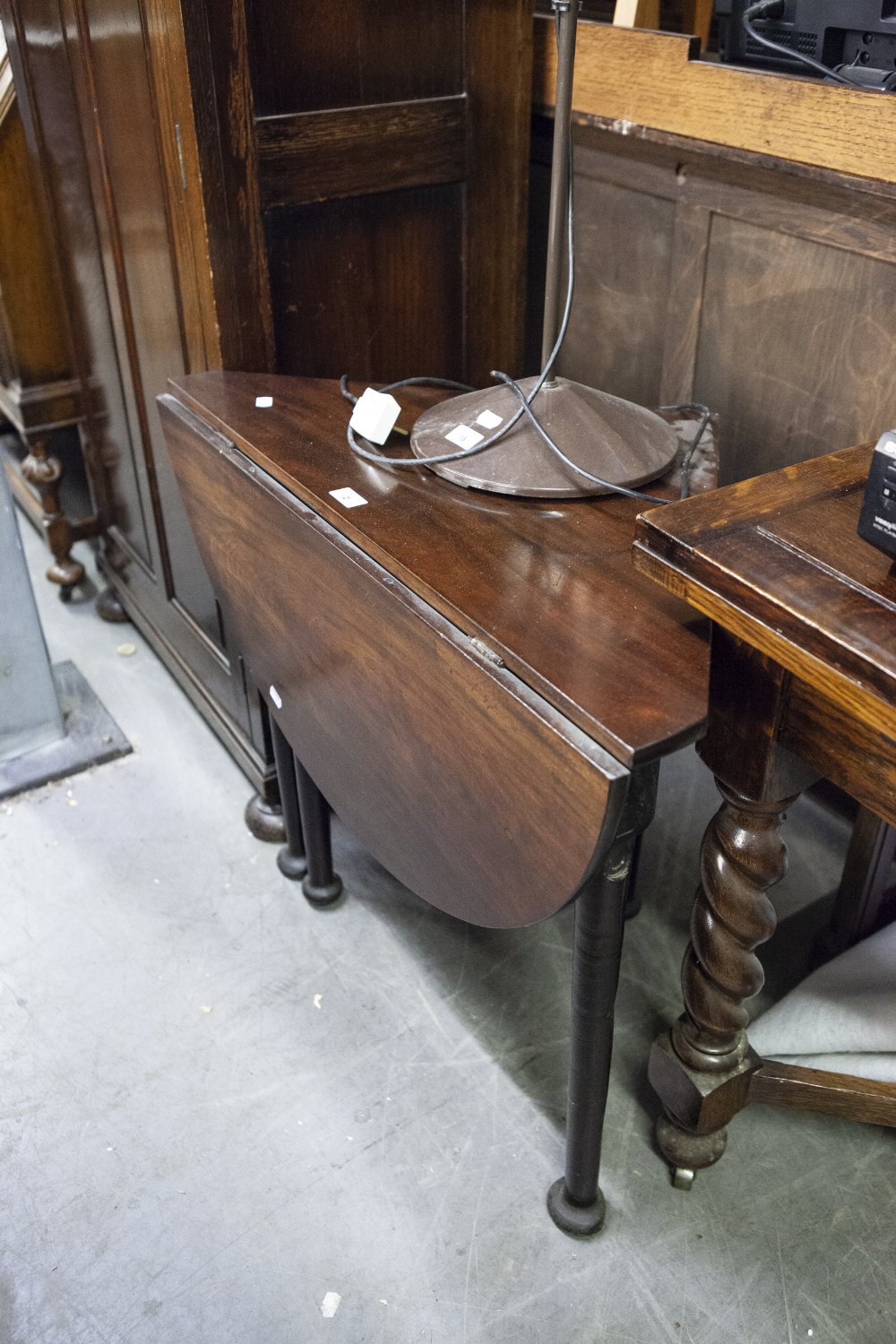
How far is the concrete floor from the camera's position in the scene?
1228 millimetres

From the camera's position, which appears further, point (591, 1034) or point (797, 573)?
point (591, 1034)

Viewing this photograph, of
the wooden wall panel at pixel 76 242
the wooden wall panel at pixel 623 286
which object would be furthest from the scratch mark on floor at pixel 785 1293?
the wooden wall panel at pixel 76 242

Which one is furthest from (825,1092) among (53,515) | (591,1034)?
(53,515)

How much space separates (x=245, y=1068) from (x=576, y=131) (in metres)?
1.41

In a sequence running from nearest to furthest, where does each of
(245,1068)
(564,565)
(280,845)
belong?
1. (564,565)
2. (245,1068)
3. (280,845)

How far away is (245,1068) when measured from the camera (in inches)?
58.8

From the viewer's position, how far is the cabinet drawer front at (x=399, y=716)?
0.93m

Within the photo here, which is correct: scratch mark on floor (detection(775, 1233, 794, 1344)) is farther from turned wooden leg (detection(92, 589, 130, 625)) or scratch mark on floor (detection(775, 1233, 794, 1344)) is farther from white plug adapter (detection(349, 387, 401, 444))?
turned wooden leg (detection(92, 589, 130, 625))

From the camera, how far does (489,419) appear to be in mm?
1238

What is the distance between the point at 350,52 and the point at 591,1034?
1.23 m

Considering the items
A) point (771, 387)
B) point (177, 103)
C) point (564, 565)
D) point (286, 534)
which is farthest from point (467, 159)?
point (564, 565)

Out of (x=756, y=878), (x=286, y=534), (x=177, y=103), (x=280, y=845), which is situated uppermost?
(x=177, y=103)

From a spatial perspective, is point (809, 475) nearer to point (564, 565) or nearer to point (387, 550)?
point (564, 565)

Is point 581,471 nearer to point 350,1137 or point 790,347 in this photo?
point 790,347
